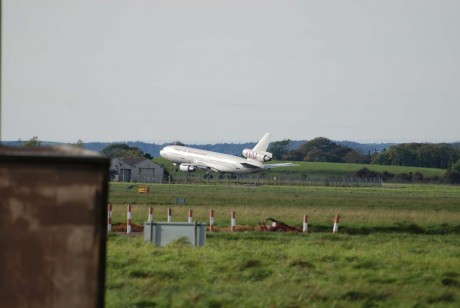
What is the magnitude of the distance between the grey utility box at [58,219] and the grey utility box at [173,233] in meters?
14.6

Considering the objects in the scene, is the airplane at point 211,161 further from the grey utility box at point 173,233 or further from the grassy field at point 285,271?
the grey utility box at point 173,233

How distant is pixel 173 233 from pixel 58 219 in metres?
15.1

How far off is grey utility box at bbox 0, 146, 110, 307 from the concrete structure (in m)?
113

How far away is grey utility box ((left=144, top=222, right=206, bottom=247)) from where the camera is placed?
28281 mm

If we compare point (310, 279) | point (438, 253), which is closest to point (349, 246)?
point (438, 253)

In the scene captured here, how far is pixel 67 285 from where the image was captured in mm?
13555

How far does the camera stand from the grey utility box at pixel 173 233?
1113 inches

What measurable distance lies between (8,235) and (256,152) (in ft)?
410

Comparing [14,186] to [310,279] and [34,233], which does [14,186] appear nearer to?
[34,233]

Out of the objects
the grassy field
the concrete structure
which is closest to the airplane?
the concrete structure

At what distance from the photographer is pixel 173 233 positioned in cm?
2856

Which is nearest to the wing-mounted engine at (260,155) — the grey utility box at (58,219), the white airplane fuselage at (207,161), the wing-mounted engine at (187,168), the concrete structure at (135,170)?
the white airplane fuselage at (207,161)

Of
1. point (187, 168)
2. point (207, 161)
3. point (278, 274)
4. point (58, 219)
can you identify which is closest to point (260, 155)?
point (207, 161)

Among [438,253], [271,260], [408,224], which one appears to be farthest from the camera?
[408,224]
